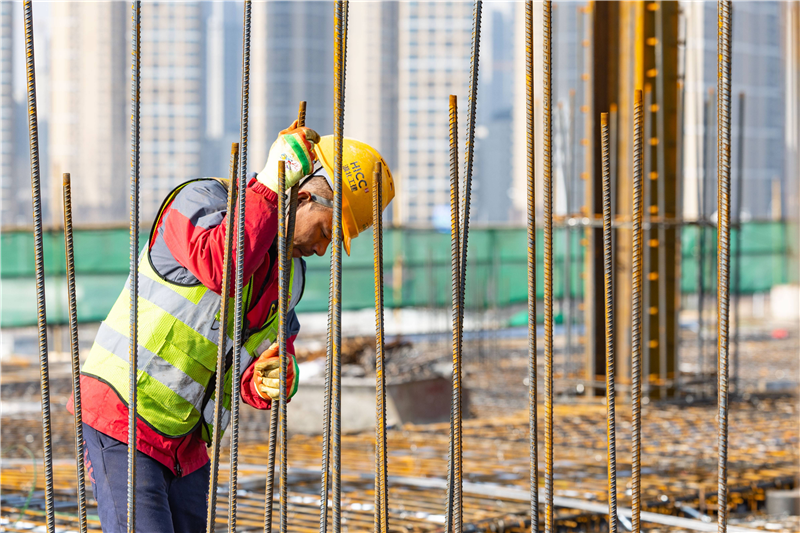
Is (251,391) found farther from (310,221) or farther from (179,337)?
(310,221)

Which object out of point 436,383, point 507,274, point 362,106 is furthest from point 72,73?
point 436,383

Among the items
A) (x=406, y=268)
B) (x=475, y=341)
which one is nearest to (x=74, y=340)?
(x=475, y=341)

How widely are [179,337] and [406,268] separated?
37.8 ft

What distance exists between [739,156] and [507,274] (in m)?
6.02

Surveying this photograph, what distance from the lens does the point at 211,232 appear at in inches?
84.2

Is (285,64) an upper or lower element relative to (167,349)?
upper

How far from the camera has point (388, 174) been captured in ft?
7.77

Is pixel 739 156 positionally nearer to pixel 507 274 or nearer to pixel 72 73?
pixel 507 274

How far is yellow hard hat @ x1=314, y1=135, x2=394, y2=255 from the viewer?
2.28 meters

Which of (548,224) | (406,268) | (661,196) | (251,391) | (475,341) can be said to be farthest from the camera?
(406,268)

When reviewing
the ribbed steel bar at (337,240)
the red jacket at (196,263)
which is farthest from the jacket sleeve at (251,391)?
the ribbed steel bar at (337,240)

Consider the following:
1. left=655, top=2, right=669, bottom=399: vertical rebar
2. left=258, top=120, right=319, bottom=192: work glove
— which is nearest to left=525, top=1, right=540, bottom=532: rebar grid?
left=258, top=120, right=319, bottom=192: work glove

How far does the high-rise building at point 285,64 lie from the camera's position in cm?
8944

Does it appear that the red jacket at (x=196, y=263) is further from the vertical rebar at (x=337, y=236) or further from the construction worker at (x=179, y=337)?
the vertical rebar at (x=337, y=236)
